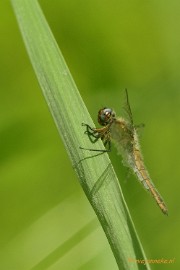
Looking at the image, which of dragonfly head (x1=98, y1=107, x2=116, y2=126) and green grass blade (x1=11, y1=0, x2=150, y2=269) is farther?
dragonfly head (x1=98, y1=107, x2=116, y2=126)

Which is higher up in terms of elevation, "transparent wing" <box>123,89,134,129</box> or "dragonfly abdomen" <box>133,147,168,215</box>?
"transparent wing" <box>123,89,134,129</box>

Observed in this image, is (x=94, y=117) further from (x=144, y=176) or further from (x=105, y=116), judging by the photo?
(x=144, y=176)

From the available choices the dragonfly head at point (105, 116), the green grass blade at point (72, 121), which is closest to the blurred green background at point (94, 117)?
the dragonfly head at point (105, 116)

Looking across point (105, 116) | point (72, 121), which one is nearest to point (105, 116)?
point (105, 116)

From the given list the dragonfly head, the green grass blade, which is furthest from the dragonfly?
the green grass blade

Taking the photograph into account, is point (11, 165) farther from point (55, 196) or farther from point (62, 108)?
point (62, 108)

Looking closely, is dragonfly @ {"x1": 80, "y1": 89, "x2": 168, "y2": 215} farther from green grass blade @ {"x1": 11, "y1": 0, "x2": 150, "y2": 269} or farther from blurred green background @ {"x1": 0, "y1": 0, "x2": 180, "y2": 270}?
green grass blade @ {"x1": 11, "y1": 0, "x2": 150, "y2": 269}
